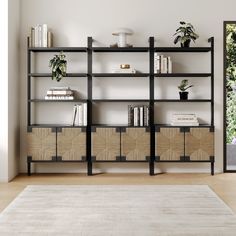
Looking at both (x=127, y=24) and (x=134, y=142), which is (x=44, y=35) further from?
(x=134, y=142)

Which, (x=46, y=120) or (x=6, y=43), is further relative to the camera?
(x=46, y=120)

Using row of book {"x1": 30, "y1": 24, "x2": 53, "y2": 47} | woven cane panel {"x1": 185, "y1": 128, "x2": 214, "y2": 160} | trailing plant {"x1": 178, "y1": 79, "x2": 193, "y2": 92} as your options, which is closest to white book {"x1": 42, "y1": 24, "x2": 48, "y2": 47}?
row of book {"x1": 30, "y1": 24, "x2": 53, "y2": 47}

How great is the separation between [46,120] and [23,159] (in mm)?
608

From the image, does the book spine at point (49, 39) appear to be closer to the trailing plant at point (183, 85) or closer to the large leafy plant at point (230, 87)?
the trailing plant at point (183, 85)

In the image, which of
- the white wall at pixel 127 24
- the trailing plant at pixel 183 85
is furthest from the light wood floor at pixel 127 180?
the trailing plant at pixel 183 85

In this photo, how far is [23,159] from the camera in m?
6.43

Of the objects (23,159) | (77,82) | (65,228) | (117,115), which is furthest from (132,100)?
(65,228)

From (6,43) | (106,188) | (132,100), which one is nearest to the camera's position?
(106,188)

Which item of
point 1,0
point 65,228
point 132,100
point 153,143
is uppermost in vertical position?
point 1,0

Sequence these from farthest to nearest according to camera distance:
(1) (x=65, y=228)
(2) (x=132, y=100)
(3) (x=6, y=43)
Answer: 1. (2) (x=132, y=100)
2. (3) (x=6, y=43)
3. (1) (x=65, y=228)

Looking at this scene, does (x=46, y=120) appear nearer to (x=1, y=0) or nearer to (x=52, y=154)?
(x=52, y=154)

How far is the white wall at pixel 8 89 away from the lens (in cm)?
574

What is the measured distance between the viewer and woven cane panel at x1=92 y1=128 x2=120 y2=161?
6027mm

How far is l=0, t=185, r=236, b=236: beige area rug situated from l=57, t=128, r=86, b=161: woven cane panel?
766 millimetres
